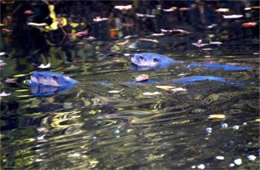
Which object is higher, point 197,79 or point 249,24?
point 197,79

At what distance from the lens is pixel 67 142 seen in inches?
230

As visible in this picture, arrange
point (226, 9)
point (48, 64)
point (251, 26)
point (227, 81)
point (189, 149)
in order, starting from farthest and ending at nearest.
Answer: point (226, 9)
point (251, 26)
point (48, 64)
point (227, 81)
point (189, 149)

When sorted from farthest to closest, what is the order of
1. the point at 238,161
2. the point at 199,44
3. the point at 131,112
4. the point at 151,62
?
the point at 199,44
the point at 151,62
the point at 131,112
the point at 238,161

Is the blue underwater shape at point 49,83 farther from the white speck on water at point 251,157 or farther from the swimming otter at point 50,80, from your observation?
the white speck on water at point 251,157

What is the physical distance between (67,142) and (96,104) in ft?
4.34

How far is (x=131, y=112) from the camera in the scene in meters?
6.70

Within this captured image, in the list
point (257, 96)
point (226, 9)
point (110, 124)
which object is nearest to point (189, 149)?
point (110, 124)

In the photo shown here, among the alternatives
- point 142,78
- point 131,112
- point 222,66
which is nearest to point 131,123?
point 131,112

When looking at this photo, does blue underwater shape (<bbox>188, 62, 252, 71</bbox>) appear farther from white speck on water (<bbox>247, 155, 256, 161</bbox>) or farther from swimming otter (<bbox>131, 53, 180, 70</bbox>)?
white speck on water (<bbox>247, 155, 256, 161</bbox>)

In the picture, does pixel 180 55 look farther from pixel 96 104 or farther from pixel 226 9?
pixel 226 9

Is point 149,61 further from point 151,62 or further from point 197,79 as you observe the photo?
point 197,79

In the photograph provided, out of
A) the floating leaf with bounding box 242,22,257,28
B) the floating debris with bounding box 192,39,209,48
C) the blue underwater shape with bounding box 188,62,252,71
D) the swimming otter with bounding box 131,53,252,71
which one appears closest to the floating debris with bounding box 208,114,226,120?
the blue underwater shape with bounding box 188,62,252,71

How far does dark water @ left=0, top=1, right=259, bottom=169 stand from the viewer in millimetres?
5430

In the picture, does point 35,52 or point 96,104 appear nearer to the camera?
point 96,104
